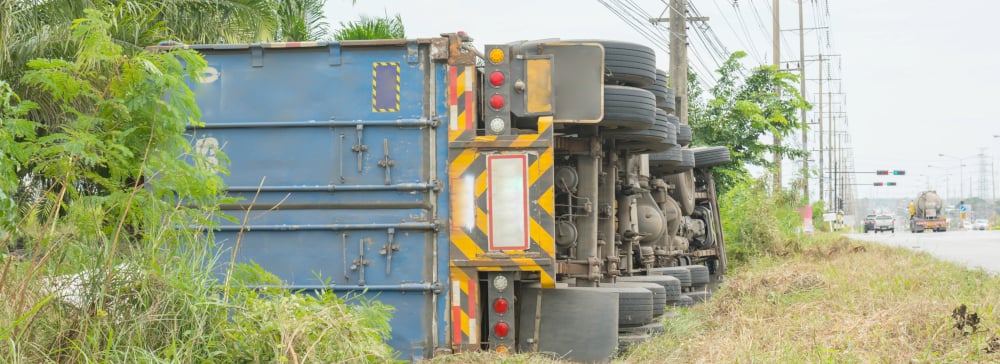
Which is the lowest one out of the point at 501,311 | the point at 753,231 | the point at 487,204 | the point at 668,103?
the point at 501,311

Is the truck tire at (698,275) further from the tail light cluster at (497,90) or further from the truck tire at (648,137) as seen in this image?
the tail light cluster at (497,90)

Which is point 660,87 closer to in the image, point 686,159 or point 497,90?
point 686,159

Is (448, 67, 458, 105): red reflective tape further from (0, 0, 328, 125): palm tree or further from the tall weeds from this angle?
the tall weeds

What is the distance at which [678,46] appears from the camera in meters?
21.9

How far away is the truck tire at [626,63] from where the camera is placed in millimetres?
9047

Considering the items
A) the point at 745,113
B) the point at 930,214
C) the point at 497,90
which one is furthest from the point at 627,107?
the point at 930,214

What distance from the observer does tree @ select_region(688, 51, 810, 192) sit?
27375 mm

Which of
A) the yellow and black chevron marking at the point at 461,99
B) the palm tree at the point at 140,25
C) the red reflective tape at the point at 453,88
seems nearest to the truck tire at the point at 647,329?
the yellow and black chevron marking at the point at 461,99

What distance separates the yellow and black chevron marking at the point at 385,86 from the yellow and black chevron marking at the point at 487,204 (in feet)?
1.70

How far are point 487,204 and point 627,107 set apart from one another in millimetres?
1770

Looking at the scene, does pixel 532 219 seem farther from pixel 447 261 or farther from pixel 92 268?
pixel 92 268

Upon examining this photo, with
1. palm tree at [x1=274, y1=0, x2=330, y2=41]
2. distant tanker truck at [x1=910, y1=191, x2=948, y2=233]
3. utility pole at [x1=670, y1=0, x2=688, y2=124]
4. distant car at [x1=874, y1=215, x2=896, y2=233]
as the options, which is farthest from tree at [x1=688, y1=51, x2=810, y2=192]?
distant car at [x1=874, y1=215, x2=896, y2=233]

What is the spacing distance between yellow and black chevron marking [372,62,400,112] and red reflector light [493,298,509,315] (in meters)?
1.47

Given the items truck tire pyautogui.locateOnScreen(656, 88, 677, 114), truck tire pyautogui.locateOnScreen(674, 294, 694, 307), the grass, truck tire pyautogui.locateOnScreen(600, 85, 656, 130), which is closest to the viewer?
the grass
